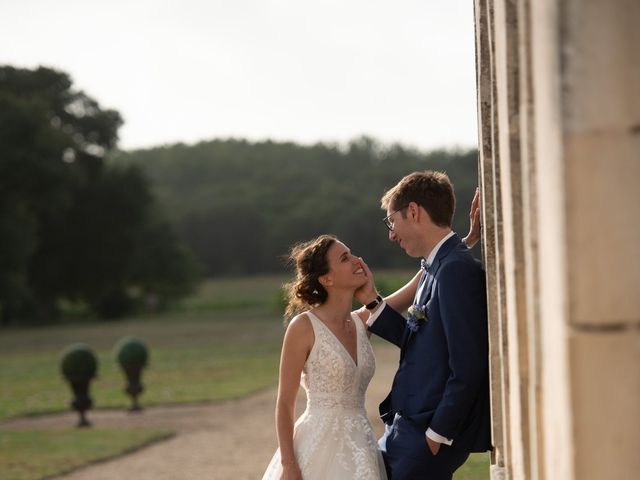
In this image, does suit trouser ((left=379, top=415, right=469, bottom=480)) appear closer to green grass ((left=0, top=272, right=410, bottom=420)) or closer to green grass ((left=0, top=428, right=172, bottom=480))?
green grass ((left=0, top=428, right=172, bottom=480))

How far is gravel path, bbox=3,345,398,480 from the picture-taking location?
37.6 feet

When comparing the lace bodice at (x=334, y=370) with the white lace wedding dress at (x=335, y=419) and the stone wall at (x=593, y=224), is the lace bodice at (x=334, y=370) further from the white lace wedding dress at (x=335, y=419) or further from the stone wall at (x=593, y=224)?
the stone wall at (x=593, y=224)

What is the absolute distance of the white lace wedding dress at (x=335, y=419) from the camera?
5.08m

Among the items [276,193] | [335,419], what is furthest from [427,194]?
[276,193]

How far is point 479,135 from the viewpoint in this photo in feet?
13.7

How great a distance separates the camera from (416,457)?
4598 millimetres

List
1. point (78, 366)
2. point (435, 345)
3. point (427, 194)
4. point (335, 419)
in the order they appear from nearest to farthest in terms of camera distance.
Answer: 1. point (435, 345)
2. point (427, 194)
3. point (335, 419)
4. point (78, 366)

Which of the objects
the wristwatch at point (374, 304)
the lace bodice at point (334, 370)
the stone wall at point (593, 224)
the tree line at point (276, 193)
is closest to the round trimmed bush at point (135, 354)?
the lace bodice at point (334, 370)

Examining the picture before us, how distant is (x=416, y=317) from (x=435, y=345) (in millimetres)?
159

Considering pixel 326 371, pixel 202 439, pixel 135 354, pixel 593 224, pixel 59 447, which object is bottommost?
pixel 202 439

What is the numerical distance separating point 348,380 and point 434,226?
3.03ft

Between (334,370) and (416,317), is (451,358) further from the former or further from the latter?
(334,370)

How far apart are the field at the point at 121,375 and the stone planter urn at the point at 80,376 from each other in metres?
0.60

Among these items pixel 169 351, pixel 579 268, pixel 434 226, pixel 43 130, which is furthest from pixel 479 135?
pixel 43 130
